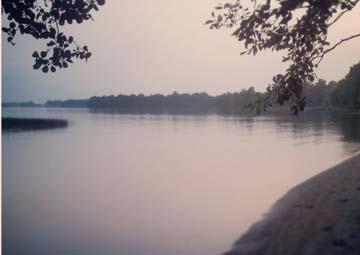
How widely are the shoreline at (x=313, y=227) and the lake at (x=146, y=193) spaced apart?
2.97ft

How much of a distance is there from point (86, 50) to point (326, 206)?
8.14m

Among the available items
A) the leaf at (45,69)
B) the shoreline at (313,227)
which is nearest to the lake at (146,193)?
the shoreline at (313,227)

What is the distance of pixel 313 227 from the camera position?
10.0 metres

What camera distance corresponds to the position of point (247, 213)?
15.2 m

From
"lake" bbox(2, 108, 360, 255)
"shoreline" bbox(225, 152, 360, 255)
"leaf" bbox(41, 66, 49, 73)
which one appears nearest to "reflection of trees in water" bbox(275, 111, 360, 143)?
"lake" bbox(2, 108, 360, 255)

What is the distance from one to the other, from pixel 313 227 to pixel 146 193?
34.3 ft

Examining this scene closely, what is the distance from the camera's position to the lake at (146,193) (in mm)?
12500

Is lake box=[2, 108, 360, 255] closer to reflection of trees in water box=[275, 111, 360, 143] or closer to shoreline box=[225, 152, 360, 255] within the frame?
shoreline box=[225, 152, 360, 255]

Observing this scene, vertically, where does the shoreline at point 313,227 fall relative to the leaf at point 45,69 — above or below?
below

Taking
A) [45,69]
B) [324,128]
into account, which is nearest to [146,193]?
[45,69]

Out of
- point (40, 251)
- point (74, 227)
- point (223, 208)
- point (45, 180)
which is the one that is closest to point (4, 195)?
point (45, 180)

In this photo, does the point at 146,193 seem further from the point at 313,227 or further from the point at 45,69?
the point at 45,69

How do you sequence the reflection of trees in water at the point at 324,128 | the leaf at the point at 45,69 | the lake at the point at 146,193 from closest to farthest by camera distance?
the leaf at the point at 45,69, the lake at the point at 146,193, the reflection of trees in water at the point at 324,128

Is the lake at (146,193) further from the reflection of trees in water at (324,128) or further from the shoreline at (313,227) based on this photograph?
the reflection of trees in water at (324,128)
